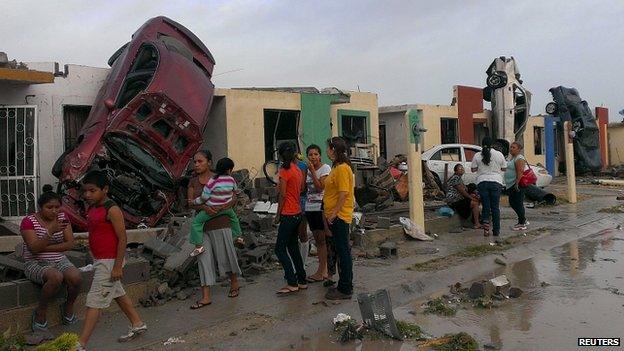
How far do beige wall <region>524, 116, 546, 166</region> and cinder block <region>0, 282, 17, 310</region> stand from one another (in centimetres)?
2318

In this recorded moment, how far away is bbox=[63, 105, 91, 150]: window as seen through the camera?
37.0 ft

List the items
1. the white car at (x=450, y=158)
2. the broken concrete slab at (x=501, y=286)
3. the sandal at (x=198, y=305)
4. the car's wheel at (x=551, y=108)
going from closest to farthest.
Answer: the sandal at (x=198, y=305) < the broken concrete slab at (x=501, y=286) < the white car at (x=450, y=158) < the car's wheel at (x=551, y=108)

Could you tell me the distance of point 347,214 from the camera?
18.7 ft

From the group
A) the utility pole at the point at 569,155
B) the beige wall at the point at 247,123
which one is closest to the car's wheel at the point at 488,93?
the utility pole at the point at 569,155

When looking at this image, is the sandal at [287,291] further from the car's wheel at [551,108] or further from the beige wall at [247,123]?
the car's wheel at [551,108]

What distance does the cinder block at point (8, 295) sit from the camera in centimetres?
467

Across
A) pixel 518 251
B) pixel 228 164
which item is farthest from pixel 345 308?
pixel 518 251

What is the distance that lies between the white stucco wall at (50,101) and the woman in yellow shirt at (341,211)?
7.13 metres

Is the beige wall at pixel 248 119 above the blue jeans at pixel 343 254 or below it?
above

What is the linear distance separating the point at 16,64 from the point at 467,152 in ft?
38.4

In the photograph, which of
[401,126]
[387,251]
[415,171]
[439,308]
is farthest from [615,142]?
[439,308]

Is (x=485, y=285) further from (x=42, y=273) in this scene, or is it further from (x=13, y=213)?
(x=13, y=213)

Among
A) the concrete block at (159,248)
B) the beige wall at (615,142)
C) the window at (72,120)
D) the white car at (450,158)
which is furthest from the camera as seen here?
the beige wall at (615,142)

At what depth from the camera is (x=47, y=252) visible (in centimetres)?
478
